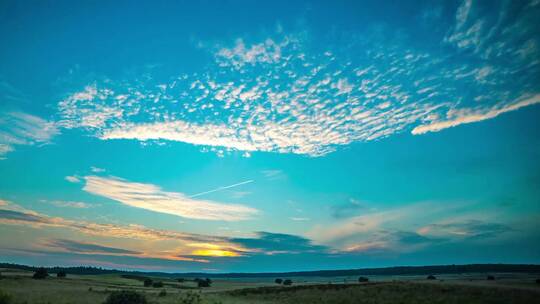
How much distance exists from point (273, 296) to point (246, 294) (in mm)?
5568

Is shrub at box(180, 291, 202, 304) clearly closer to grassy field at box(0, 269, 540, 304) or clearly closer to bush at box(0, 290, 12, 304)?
grassy field at box(0, 269, 540, 304)

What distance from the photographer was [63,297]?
36.2 metres

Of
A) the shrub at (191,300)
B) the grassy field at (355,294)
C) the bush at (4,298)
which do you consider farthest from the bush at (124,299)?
the bush at (4,298)

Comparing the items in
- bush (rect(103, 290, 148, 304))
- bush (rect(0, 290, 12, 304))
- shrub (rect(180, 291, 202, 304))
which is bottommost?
shrub (rect(180, 291, 202, 304))

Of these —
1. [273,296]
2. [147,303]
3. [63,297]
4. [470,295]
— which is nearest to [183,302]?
[147,303]

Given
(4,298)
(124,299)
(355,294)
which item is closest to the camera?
(4,298)

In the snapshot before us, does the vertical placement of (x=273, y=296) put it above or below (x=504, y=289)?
below

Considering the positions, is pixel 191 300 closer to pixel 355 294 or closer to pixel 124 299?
pixel 124 299

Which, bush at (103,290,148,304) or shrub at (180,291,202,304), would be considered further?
shrub at (180,291,202,304)

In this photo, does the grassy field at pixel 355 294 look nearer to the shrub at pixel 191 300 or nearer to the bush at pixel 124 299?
the shrub at pixel 191 300

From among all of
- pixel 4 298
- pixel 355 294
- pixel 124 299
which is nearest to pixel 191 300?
pixel 124 299

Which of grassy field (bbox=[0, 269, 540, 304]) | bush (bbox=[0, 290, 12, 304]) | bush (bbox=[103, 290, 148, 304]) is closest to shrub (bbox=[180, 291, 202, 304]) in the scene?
grassy field (bbox=[0, 269, 540, 304])

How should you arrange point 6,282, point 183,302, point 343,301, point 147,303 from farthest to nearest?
1. point 6,282
2. point 343,301
3. point 183,302
4. point 147,303

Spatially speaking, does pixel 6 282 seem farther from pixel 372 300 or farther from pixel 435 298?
pixel 435 298
